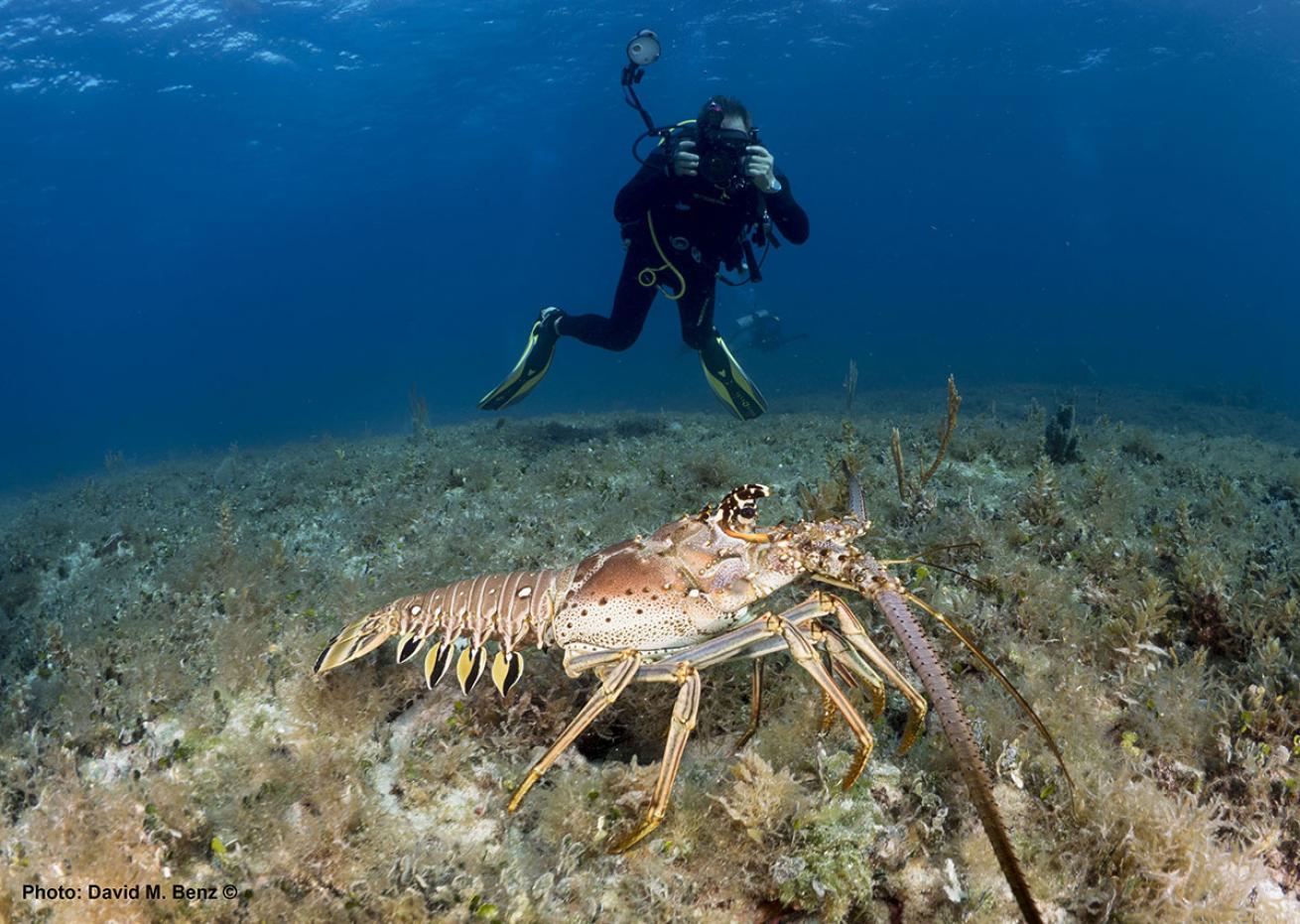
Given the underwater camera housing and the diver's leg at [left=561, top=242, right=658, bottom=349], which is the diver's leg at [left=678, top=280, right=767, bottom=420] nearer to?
the diver's leg at [left=561, top=242, right=658, bottom=349]

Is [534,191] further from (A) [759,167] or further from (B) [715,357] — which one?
(A) [759,167]

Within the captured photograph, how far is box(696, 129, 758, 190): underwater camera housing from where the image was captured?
28.4 feet

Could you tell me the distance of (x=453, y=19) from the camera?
33.2m

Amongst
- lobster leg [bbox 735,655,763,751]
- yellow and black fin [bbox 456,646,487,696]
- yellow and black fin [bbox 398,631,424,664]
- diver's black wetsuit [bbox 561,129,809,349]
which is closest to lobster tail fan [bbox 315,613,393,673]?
yellow and black fin [bbox 398,631,424,664]

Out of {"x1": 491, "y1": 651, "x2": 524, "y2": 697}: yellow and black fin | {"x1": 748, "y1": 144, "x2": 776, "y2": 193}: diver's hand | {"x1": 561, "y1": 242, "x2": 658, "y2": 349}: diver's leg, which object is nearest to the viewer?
{"x1": 491, "y1": 651, "x2": 524, "y2": 697}: yellow and black fin

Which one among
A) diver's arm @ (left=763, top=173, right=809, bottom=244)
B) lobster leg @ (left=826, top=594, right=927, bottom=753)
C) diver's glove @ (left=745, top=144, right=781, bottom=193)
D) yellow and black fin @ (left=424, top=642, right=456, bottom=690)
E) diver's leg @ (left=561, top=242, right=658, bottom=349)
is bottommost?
yellow and black fin @ (left=424, top=642, right=456, bottom=690)

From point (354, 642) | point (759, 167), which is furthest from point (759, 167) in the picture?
point (354, 642)

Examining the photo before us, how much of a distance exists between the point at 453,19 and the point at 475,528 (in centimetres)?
3663

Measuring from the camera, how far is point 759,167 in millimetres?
8594

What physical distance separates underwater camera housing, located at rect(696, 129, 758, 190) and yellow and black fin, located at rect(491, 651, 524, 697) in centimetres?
734

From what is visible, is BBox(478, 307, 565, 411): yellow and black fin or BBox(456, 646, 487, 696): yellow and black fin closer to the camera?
BBox(456, 646, 487, 696): yellow and black fin

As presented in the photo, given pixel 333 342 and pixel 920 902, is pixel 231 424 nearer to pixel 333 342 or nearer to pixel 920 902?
pixel 920 902

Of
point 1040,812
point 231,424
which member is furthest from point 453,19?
point 1040,812

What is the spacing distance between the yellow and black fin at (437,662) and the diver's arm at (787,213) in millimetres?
7730
